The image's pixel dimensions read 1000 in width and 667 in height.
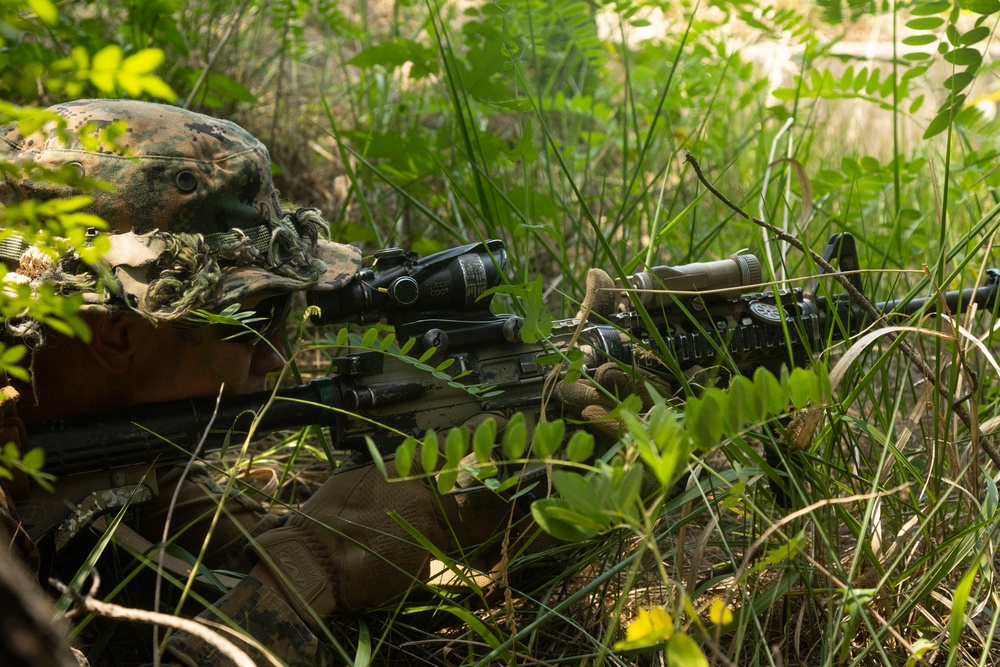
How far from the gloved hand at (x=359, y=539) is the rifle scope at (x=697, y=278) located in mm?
594

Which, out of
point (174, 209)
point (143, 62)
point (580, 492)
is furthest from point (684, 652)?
point (174, 209)

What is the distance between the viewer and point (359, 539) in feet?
6.45

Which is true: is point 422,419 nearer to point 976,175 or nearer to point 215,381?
point 215,381

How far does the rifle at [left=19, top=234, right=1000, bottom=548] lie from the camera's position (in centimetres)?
185

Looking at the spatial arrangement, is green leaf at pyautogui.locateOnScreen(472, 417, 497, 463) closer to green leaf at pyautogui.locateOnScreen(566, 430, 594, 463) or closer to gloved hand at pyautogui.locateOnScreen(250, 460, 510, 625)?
green leaf at pyautogui.locateOnScreen(566, 430, 594, 463)

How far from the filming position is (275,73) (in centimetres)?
449

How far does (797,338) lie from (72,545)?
178cm

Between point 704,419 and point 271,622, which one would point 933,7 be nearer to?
point 704,419

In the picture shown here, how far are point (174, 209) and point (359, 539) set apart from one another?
2.69 ft

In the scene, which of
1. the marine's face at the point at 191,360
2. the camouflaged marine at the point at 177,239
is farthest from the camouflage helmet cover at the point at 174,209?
the marine's face at the point at 191,360

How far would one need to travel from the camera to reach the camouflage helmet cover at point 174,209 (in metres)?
1.84

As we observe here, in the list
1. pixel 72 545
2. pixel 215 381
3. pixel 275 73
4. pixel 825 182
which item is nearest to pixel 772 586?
pixel 215 381

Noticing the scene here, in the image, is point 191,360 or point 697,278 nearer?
point 191,360

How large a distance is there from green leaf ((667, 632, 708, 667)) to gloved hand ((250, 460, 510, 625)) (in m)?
0.84
